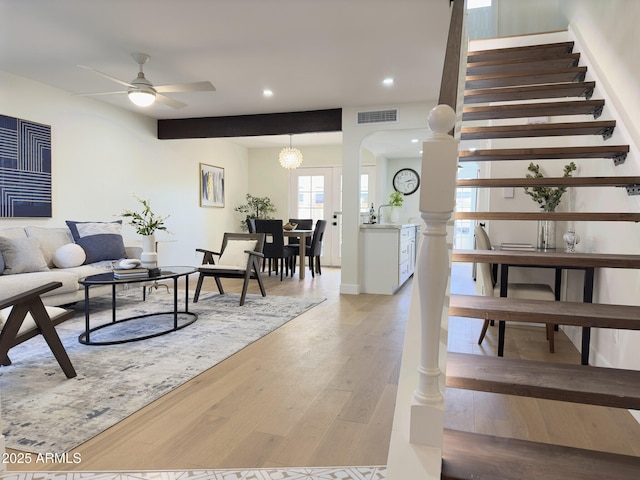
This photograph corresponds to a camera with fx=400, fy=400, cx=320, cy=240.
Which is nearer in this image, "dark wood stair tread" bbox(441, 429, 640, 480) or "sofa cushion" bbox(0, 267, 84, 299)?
"dark wood stair tread" bbox(441, 429, 640, 480)

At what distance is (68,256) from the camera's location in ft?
13.5

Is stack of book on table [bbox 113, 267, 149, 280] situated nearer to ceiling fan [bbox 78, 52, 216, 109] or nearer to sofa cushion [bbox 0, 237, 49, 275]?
sofa cushion [bbox 0, 237, 49, 275]

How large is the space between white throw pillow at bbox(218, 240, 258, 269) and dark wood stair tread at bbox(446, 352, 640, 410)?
3.61 metres

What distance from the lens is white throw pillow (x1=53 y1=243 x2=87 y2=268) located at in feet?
13.5

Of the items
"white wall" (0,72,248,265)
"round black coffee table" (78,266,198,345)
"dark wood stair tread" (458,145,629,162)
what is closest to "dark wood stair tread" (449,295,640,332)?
"dark wood stair tread" (458,145,629,162)

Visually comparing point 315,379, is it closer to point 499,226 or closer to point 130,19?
point 499,226

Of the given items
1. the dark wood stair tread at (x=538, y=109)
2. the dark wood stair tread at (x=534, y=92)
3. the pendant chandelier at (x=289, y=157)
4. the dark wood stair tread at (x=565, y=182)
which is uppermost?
the pendant chandelier at (x=289, y=157)

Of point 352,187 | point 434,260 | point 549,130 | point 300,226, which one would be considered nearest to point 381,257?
point 352,187

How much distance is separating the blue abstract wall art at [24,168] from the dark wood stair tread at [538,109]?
433 cm

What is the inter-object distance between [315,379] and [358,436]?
69cm

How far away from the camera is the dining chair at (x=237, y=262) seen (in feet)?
14.7

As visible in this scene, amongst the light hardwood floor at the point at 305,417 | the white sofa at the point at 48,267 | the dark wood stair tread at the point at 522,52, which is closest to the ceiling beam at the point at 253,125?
the white sofa at the point at 48,267

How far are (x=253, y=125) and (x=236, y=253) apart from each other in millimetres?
1974

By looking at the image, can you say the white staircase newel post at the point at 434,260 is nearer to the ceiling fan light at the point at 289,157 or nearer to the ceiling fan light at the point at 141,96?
the ceiling fan light at the point at 141,96
